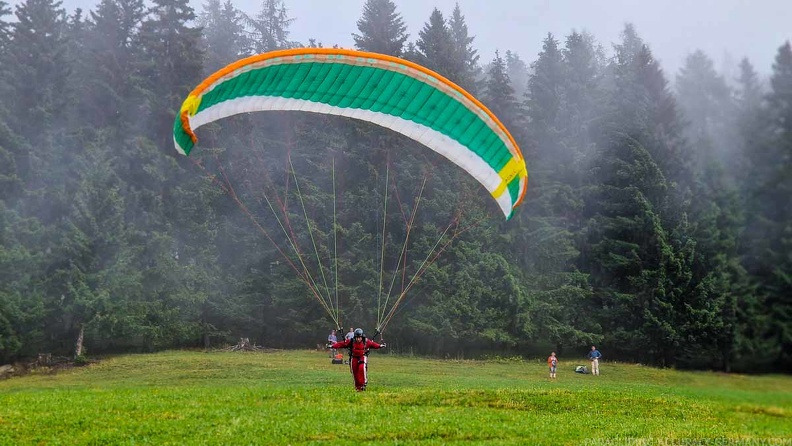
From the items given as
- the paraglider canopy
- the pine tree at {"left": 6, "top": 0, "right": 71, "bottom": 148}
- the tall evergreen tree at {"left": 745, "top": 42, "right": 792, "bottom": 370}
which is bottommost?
the tall evergreen tree at {"left": 745, "top": 42, "right": 792, "bottom": 370}

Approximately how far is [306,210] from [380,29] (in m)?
11.4

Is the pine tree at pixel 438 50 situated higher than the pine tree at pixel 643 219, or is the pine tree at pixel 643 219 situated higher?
the pine tree at pixel 438 50

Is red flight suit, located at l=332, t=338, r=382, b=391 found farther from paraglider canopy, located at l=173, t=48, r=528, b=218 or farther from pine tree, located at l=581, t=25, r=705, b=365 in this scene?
pine tree, located at l=581, t=25, r=705, b=365

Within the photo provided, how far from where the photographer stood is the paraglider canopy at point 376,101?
12859 millimetres

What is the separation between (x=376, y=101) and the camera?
14.0 m

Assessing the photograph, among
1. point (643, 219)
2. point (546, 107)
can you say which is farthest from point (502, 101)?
point (643, 219)

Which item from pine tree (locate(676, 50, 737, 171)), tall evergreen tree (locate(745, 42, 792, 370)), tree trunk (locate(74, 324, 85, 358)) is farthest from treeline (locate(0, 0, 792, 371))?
tall evergreen tree (locate(745, 42, 792, 370))

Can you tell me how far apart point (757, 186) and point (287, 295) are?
29.7 meters

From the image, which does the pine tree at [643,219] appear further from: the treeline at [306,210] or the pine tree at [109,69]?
the pine tree at [109,69]

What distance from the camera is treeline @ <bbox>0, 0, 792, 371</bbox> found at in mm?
30203

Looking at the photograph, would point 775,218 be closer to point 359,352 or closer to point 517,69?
point 359,352

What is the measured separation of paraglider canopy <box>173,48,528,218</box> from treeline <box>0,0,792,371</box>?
1278 centimetres

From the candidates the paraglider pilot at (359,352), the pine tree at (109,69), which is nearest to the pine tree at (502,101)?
the pine tree at (109,69)

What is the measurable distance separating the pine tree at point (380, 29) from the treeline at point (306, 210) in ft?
0.42
